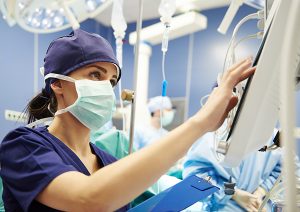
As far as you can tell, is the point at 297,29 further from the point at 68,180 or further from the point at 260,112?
the point at 68,180

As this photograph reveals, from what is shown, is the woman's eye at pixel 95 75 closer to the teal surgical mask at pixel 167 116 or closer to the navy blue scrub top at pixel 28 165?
the navy blue scrub top at pixel 28 165

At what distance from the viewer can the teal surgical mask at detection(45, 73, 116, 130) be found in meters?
0.92

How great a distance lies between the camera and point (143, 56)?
3199 millimetres

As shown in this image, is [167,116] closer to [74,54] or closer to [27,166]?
Result: [74,54]

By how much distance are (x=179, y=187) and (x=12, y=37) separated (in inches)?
102

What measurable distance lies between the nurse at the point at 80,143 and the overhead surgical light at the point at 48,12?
326mm

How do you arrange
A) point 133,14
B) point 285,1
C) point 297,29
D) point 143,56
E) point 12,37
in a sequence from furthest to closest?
point 133,14
point 143,56
point 12,37
point 285,1
point 297,29


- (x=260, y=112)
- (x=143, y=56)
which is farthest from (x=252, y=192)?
(x=143, y=56)

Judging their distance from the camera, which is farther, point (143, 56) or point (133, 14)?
point (133, 14)

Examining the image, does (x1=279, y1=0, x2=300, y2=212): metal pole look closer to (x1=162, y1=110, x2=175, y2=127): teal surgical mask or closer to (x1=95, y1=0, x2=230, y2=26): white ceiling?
(x1=95, y1=0, x2=230, y2=26): white ceiling

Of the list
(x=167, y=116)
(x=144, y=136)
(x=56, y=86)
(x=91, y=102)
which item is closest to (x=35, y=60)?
(x=144, y=136)

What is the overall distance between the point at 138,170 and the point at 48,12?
106cm

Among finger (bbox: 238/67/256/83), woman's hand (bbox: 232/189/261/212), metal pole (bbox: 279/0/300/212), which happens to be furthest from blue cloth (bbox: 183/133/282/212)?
metal pole (bbox: 279/0/300/212)

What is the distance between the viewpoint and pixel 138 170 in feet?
1.85
